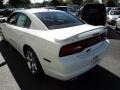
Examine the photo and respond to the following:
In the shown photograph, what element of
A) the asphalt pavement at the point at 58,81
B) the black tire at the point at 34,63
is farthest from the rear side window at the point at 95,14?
the black tire at the point at 34,63

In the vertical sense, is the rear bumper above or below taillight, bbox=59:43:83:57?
below

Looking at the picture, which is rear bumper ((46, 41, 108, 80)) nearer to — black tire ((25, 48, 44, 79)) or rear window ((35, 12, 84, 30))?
black tire ((25, 48, 44, 79))

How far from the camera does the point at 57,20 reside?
488 centimetres

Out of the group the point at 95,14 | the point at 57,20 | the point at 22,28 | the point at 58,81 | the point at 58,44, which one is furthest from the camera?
the point at 95,14

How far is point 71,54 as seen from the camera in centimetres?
361

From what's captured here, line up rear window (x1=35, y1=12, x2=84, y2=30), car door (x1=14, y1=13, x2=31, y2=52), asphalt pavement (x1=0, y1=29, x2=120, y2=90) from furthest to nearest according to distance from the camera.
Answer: car door (x1=14, y1=13, x2=31, y2=52) → rear window (x1=35, y1=12, x2=84, y2=30) → asphalt pavement (x1=0, y1=29, x2=120, y2=90)

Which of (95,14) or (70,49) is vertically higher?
(70,49)

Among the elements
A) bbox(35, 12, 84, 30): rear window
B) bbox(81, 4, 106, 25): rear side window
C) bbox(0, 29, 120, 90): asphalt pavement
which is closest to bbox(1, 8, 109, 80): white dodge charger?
bbox(35, 12, 84, 30): rear window

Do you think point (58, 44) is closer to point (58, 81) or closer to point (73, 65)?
point (73, 65)

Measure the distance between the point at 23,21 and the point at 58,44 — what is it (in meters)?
1.99

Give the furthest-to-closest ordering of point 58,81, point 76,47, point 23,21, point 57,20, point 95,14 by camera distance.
→ point 95,14 < point 23,21 < point 57,20 < point 58,81 < point 76,47

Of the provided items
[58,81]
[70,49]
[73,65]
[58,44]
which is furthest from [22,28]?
[73,65]

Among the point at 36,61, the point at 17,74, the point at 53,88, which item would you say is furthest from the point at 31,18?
the point at 53,88

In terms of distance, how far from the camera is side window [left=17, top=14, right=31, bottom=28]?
4.83 metres
